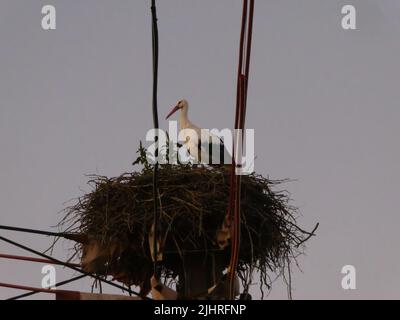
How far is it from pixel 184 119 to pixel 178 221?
3182 millimetres

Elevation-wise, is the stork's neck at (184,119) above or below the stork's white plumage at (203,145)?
above

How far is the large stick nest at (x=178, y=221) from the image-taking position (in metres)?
5.73

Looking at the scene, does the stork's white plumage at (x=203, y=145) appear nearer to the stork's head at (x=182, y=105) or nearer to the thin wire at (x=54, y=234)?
the stork's head at (x=182, y=105)

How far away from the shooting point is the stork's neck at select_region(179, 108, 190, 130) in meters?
8.76

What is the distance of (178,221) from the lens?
5.76 metres

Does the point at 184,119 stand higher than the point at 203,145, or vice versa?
the point at 184,119

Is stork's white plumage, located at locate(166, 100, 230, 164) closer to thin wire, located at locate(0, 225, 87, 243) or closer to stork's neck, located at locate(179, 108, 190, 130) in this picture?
stork's neck, located at locate(179, 108, 190, 130)

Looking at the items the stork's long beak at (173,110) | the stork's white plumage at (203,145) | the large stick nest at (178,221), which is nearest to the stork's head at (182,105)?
the stork's long beak at (173,110)

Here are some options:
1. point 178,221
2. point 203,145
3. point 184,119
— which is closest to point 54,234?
point 178,221

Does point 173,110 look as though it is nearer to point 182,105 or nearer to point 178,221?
point 182,105

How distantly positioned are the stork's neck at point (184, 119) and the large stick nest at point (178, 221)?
2.23m

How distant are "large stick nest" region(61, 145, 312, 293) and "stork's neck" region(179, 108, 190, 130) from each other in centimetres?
223
